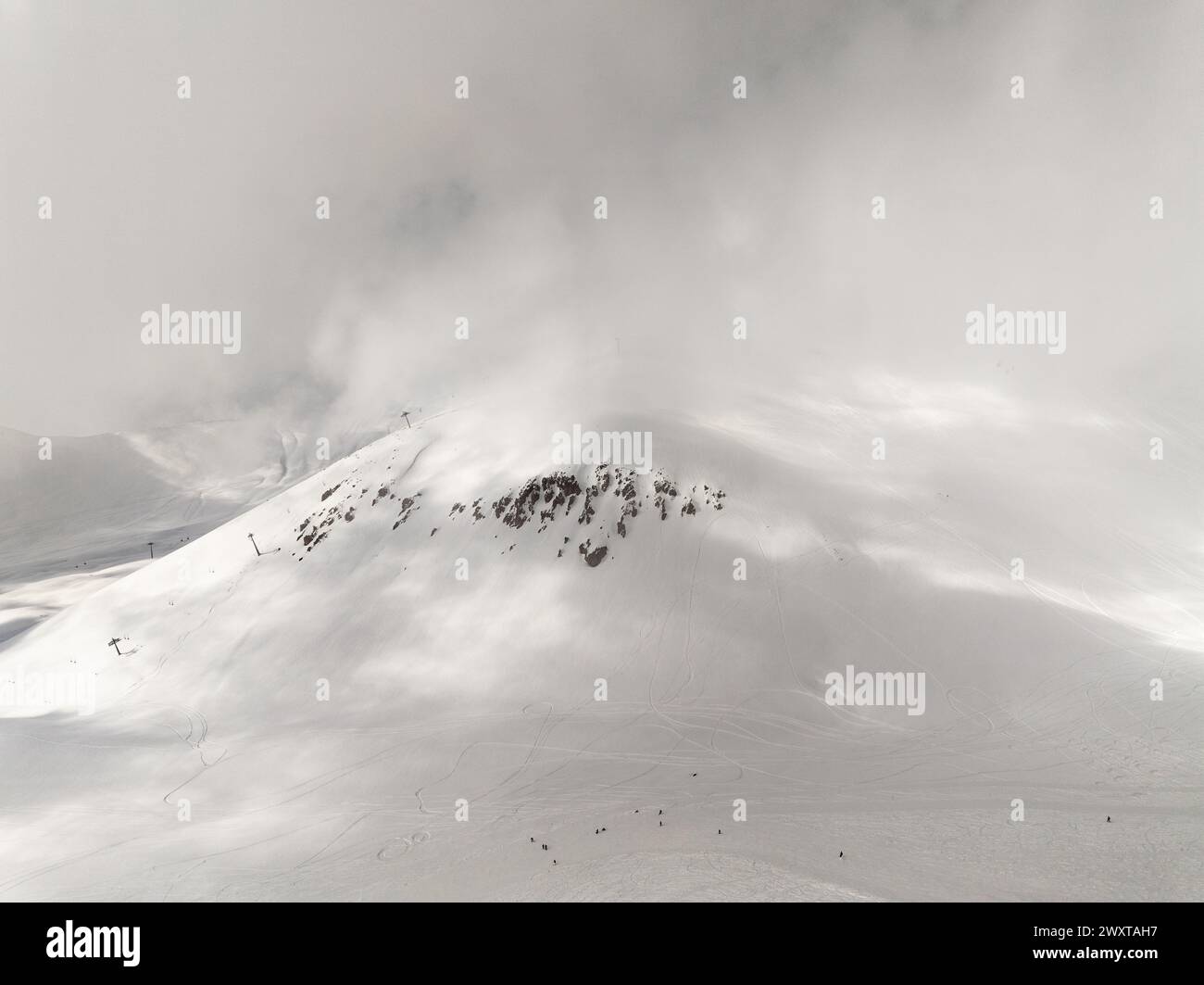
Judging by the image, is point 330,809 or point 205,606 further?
point 205,606

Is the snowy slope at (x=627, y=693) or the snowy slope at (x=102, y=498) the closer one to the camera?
the snowy slope at (x=627, y=693)

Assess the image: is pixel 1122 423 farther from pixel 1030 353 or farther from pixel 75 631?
pixel 75 631

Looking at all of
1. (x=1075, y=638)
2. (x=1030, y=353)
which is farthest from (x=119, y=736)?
(x=1030, y=353)

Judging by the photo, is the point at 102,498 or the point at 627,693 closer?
the point at 627,693

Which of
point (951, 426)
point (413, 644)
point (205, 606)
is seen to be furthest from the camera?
point (951, 426)

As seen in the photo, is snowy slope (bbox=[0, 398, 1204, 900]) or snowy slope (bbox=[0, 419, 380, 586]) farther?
snowy slope (bbox=[0, 419, 380, 586])

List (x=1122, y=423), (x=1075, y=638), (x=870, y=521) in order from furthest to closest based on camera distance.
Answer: (x=1122, y=423)
(x=870, y=521)
(x=1075, y=638)

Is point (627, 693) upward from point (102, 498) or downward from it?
downward

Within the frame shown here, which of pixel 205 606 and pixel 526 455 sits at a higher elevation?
pixel 526 455
